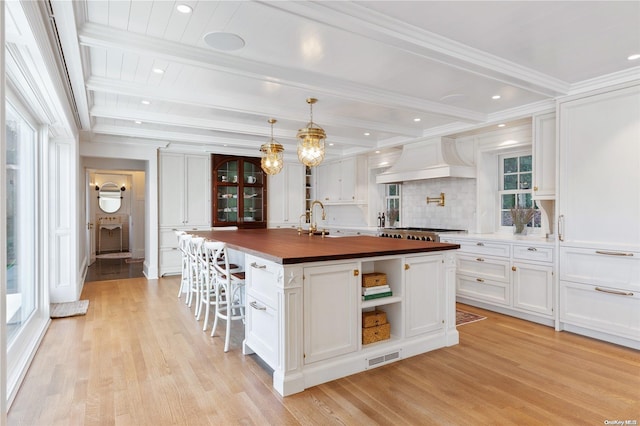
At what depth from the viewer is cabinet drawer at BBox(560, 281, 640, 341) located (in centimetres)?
318

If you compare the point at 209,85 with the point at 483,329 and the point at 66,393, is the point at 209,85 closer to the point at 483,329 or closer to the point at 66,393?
the point at 66,393

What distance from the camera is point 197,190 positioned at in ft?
22.5

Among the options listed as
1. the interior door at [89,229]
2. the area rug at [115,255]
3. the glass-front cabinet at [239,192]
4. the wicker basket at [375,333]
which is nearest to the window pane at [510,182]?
→ the wicker basket at [375,333]

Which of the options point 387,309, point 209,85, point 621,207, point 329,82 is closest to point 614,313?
point 621,207

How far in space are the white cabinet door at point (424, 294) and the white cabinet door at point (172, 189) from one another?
195 inches

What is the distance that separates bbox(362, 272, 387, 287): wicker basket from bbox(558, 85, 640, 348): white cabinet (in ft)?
6.62

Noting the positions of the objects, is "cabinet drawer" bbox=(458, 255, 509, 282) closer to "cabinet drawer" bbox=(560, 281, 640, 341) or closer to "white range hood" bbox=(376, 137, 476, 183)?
"cabinet drawer" bbox=(560, 281, 640, 341)

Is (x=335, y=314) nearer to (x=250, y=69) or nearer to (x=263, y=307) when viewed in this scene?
(x=263, y=307)

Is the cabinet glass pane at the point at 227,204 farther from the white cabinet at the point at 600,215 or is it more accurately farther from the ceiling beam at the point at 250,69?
the white cabinet at the point at 600,215

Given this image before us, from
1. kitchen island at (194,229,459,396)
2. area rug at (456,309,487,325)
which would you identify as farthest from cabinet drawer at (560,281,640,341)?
kitchen island at (194,229,459,396)

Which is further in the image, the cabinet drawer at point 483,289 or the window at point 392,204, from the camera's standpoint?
the window at point 392,204

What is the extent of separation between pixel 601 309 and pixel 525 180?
78.7 inches

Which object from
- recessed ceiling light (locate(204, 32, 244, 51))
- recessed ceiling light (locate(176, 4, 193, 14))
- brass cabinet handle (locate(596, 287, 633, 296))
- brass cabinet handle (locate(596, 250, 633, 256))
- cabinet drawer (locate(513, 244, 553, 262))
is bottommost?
brass cabinet handle (locate(596, 287, 633, 296))

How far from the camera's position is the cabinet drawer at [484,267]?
4.21 metres
